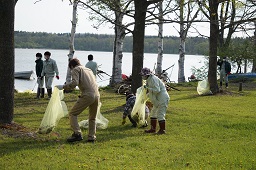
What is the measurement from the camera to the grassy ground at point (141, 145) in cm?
779

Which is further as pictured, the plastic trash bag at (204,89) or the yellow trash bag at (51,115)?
the plastic trash bag at (204,89)

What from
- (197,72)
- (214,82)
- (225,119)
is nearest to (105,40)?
(197,72)

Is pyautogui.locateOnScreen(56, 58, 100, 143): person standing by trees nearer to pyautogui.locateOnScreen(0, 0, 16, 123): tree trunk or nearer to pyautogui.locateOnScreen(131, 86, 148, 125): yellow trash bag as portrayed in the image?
pyautogui.locateOnScreen(0, 0, 16, 123): tree trunk

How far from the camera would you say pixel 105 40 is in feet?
357

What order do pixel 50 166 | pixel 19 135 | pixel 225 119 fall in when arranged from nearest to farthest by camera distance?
pixel 50 166 → pixel 19 135 → pixel 225 119

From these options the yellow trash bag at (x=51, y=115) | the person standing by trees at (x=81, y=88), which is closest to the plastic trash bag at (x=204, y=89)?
the yellow trash bag at (x=51, y=115)

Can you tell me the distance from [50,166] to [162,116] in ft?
13.0

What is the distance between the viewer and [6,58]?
33.5ft

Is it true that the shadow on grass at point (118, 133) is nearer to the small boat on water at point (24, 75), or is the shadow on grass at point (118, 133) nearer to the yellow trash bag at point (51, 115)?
the yellow trash bag at point (51, 115)

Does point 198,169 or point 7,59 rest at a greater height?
point 7,59

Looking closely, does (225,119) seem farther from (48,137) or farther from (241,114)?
(48,137)

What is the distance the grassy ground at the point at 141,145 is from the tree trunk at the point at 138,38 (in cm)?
130

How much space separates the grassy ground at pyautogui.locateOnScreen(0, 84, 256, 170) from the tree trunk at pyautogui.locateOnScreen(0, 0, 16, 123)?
0.51 m

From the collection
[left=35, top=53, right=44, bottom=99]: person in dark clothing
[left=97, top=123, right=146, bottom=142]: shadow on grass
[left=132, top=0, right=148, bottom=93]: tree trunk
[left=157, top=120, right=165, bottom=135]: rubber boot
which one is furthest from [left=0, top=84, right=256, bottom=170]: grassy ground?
[left=35, top=53, right=44, bottom=99]: person in dark clothing
